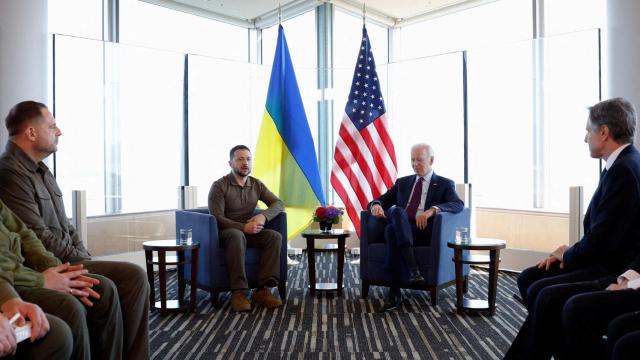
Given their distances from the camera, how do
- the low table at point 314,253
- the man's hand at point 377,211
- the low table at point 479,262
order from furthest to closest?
the low table at point 314,253 → the man's hand at point 377,211 → the low table at point 479,262

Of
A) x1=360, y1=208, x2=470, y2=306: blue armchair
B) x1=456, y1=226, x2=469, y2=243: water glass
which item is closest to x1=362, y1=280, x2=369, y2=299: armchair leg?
x1=360, y1=208, x2=470, y2=306: blue armchair

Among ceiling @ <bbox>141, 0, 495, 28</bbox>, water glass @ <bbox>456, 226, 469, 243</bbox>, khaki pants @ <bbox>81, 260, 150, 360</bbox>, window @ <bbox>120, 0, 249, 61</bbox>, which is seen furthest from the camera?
ceiling @ <bbox>141, 0, 495, 28</bbox>

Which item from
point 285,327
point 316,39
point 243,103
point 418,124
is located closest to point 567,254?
point 285,327

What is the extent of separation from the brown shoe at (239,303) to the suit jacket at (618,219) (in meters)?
2.35

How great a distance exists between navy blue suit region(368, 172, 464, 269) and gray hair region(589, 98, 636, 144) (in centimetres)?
177

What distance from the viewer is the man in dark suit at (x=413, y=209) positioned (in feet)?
12.6

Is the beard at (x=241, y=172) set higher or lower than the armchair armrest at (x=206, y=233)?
higher

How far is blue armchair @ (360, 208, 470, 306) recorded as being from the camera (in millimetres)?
3865

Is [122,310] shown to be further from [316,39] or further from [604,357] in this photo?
[316,39]

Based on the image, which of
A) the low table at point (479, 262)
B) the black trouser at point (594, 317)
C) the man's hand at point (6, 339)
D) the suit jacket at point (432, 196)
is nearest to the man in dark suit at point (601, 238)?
the black trouser at point (594, 317)

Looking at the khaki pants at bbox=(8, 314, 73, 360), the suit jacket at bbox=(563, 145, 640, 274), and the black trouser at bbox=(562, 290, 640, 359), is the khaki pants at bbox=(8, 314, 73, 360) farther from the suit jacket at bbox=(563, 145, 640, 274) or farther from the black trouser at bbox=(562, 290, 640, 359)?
the suit jacket at bbox=(563, 145, 640, 274)

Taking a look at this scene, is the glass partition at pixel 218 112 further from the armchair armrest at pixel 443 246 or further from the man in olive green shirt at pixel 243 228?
the armchair armrest at pixel 443 246

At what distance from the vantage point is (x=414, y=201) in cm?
426

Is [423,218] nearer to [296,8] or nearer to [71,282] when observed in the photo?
[71,282]
